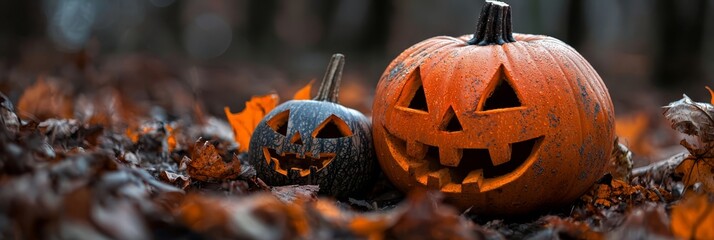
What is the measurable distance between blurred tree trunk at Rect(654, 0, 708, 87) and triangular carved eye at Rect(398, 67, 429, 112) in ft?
28.1

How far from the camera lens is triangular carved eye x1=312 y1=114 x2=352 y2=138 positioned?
3297mm

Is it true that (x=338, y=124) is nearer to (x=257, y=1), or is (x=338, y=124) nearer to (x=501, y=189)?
(x=501, y=189)

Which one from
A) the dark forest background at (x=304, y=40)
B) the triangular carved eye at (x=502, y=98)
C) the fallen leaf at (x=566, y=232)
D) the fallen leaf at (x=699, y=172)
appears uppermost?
the triangular carved eye at (x=502, y=98)

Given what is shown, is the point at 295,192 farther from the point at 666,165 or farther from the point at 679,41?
the point at 679,41

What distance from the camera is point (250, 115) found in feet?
13.0

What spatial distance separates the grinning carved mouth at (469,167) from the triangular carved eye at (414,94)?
0.19 m

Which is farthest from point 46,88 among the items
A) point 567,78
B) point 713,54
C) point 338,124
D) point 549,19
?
point 713,54

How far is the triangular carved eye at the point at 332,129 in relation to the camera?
3.30m

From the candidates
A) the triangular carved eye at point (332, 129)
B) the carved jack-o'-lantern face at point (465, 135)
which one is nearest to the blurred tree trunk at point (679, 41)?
the carved jack-o'-lantern face at point (465, 135)

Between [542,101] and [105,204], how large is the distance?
1.92 m

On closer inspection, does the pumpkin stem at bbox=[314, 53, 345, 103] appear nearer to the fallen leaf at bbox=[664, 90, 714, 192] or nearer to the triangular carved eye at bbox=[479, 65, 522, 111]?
the triangular carved eye at bbox=[479, 65, 522, 111]

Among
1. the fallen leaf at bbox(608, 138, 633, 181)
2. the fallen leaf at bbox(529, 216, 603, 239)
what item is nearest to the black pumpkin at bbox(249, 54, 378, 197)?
the fallen leaf at bbox(529, 216, 603, 239)

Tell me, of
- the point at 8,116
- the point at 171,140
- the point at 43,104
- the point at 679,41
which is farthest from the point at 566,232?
the point at 679,41

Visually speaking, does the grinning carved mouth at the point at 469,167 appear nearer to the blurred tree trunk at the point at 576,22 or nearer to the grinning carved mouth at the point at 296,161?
the grinning carved mouth at the point at 296,161
